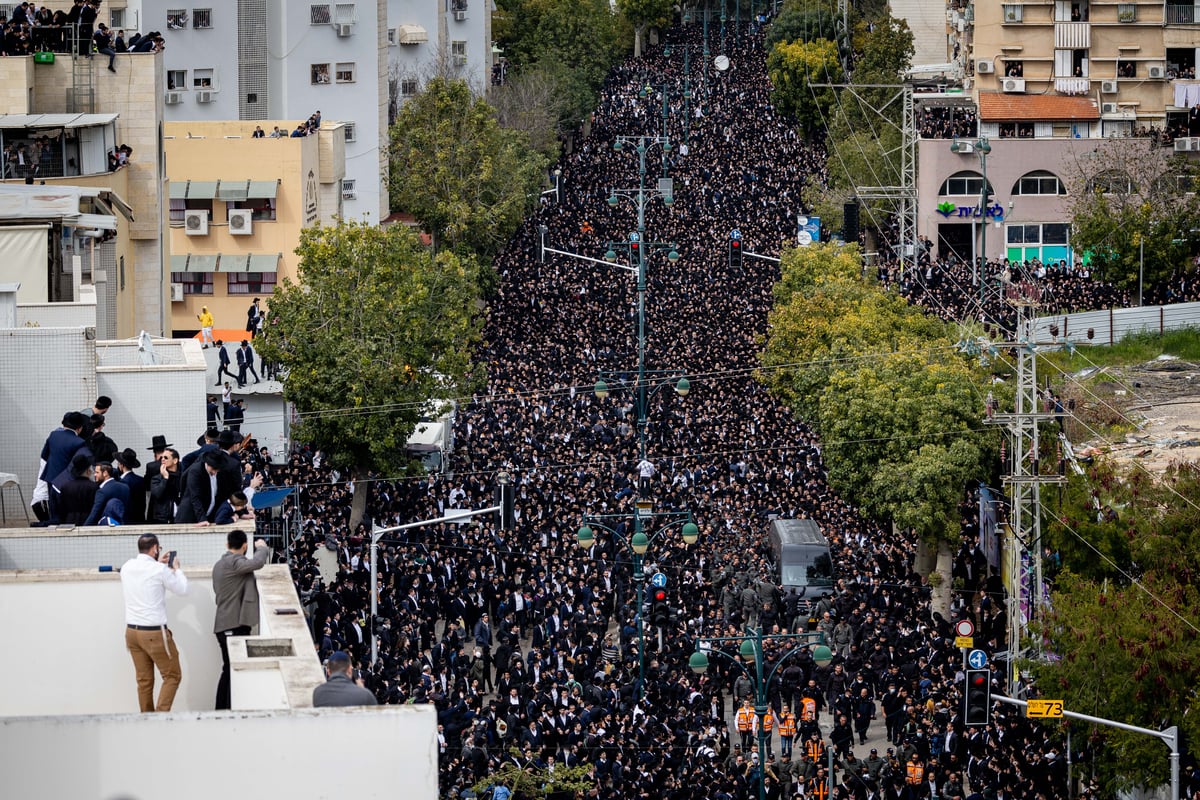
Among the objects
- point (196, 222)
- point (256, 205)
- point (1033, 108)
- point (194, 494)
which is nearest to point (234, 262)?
point (196, 222)

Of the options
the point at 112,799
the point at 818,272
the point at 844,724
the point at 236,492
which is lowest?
the point at 844,724

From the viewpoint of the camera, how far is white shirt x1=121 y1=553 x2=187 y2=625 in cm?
1402

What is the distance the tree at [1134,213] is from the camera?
210 feet

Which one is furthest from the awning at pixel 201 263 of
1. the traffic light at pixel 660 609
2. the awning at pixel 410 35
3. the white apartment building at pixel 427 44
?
the awning at pixel 410 35

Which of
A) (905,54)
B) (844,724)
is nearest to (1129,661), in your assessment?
(844,724)

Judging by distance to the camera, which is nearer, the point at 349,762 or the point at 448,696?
the point at 349,762

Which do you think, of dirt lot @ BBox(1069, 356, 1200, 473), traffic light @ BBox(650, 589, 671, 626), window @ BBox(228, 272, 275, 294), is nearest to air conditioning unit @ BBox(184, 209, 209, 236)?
window @ BBox(228, 272, 275, 294)

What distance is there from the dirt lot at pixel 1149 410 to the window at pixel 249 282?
71.7ft

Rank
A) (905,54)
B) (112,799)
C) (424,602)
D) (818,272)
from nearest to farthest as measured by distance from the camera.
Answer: (112,799) → (424,602) → (818,272) → (905,54)

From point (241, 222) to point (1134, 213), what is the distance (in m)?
25.6

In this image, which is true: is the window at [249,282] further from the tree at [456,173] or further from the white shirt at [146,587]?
the white shirt at [146,587]

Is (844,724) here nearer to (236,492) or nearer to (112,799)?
(236,492)

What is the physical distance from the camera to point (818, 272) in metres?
58.7

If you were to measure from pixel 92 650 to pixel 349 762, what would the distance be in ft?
12.2
